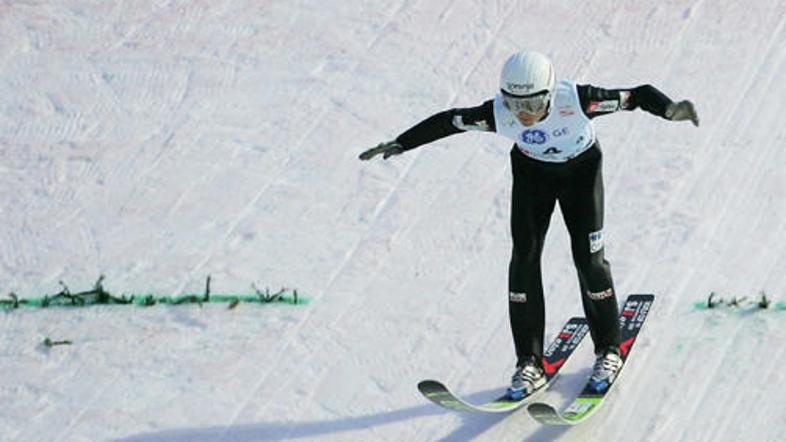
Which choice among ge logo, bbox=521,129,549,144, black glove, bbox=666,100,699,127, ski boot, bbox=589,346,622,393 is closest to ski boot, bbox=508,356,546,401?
ski boot, bbox=589,346,622,393

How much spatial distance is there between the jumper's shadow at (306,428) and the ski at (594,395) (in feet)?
1.12

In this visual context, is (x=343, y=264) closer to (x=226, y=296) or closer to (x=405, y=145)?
(x=226, y=296)

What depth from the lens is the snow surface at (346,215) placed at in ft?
29.4

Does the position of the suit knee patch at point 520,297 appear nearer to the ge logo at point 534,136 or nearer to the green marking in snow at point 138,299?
the ge logo at point 534,136

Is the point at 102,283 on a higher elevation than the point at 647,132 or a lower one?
lower

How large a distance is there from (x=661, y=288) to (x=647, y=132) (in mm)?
2027

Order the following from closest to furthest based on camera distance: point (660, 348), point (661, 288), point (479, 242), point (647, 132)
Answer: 1. point (660, 348)
2. point (661, 288)
3. point (479, 242)
4. point (647, 132)

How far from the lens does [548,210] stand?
8555 millimetres

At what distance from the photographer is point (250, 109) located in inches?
483

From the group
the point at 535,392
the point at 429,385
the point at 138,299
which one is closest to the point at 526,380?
the point at 535,392

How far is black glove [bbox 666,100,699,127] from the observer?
307 inches

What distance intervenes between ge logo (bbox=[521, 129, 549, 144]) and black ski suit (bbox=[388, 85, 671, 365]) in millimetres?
215

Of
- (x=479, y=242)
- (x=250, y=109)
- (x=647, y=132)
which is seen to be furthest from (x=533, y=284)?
(x=250, y=109)

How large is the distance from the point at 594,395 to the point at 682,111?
1860 mm
